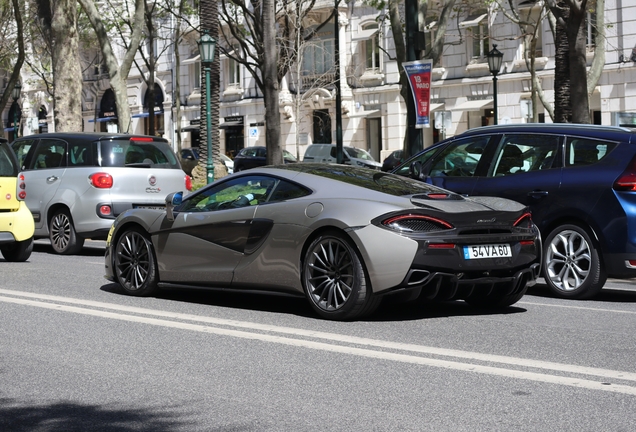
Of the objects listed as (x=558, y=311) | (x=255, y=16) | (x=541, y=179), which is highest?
(x=255, y=16)

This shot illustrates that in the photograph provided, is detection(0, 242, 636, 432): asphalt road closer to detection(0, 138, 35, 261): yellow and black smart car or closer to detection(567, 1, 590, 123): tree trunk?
detection(0, 138, 35, 261): yellow and black smart car

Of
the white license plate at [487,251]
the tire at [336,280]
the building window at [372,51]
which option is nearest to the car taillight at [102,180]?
the tire at [336,280]

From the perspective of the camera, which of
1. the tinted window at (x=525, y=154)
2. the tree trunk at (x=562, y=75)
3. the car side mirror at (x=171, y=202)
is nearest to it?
the car side mirror at (x=171, y=202)

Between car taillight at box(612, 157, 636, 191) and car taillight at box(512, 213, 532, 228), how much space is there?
4.74ft

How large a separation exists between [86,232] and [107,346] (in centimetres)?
822

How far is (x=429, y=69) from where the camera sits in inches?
666

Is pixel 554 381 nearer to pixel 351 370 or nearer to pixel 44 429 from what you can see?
pixel 351 370

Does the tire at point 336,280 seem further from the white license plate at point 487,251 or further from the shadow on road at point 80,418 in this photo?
the shadow on road at point 80,418

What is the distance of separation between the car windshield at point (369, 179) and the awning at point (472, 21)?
36.7m

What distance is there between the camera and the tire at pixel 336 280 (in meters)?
8.02

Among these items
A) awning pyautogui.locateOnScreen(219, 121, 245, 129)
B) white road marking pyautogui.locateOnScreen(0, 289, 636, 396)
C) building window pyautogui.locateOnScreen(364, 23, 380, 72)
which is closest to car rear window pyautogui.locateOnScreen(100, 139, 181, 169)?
white road marking pyautogui.locateOnScreen(0, 289, 636, 396)

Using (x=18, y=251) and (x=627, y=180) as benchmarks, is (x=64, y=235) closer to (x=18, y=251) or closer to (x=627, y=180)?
(x=18, y=251)

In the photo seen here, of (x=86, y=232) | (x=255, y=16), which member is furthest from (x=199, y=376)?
(x=255, y=16)

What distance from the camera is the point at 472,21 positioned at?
4525 centimetres
